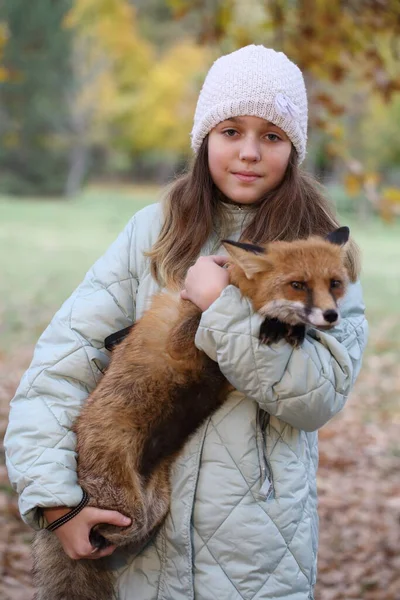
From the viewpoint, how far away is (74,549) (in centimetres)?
259

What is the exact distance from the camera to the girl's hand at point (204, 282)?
2656mm

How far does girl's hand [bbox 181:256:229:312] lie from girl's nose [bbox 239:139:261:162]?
1.45 ft

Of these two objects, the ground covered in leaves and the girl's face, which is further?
the ground covered in leaves

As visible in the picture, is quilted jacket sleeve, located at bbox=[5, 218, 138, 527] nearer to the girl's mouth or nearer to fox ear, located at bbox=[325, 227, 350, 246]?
the girl's mouth

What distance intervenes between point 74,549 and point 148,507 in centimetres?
31

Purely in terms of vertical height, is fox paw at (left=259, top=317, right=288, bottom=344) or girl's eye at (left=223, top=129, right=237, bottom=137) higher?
girl's eye at (left=223, top=129, right=237, bottom=137)

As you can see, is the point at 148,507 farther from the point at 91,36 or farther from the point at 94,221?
the point at 91,36

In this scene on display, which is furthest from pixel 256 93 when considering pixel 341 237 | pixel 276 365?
pixel 276 365

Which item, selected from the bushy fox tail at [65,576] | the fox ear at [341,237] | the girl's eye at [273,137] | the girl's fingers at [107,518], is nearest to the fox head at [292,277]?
the fox ear at [341,237]

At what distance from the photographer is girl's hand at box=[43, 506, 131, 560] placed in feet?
8.48

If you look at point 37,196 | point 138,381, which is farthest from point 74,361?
point 37,196

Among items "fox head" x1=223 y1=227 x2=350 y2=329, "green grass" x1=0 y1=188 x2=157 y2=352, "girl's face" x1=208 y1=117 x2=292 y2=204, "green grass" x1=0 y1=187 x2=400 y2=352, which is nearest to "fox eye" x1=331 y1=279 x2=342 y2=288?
"fox head" x1=223 y1=227 x2=350 y2=329

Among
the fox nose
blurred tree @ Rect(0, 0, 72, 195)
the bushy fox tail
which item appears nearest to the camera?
the fox nose

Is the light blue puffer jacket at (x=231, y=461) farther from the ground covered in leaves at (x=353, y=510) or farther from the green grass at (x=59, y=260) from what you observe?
the ground covered in leaves at (x=353, y=510)
